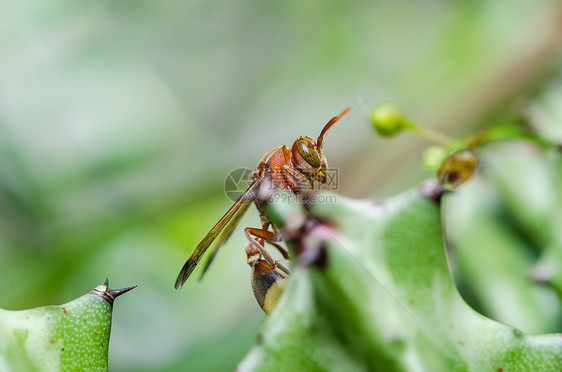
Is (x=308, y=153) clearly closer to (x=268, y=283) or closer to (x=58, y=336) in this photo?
(x=268, y=283)

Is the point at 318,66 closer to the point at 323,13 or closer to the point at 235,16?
the point at 323,13

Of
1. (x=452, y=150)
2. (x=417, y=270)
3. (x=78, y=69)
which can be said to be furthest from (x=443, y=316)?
(x=78, y=69)

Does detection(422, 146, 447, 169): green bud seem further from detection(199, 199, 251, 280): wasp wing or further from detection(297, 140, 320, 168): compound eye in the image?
detection(199, 199, 251, 280): wasp wing

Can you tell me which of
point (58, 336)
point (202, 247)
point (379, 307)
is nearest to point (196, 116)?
point (202, 247)

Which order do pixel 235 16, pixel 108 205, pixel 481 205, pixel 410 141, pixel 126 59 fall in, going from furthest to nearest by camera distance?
pixel 235 16 → pixel 126 59 → pixel 108 205 → pixel 410 141 → pixel 481 205

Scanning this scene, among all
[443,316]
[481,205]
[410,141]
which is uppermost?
[443,316]

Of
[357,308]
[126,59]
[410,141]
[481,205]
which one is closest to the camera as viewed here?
[357,308]

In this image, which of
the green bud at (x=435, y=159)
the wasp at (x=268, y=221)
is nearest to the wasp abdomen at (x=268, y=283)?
the wasp at (x=268, y=221)
